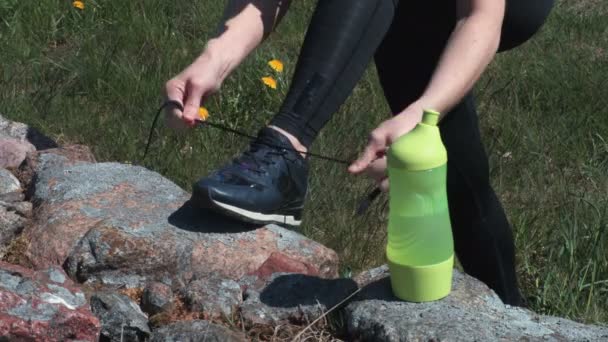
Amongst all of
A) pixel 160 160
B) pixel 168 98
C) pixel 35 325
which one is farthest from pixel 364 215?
pixel 35 325

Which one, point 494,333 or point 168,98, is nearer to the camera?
point 494,333

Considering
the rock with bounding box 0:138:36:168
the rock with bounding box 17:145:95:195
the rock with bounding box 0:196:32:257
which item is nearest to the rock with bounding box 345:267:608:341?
the rock with bounding box 0:196:32:257

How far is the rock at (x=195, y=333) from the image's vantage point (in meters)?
2.45

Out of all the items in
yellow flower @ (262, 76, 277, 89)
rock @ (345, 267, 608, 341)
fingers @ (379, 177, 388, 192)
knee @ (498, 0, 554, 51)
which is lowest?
rock @ (345, 267, 608, 341)

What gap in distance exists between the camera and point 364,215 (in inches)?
139

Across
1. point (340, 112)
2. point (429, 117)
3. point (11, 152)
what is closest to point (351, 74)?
point (429, 117)

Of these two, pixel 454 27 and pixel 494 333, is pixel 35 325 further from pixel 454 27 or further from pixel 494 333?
pixel 454 27

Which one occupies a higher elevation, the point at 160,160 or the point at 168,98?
the point at 168,98

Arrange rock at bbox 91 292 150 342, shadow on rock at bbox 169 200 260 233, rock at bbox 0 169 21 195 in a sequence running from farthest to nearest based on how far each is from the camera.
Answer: rock at bbox 0 169 21 195 < shadow on rock at bbox 169 200 260 233 < rock at bbox 91 292 150 342

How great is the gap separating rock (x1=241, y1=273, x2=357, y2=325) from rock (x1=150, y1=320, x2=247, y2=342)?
0.36 ft

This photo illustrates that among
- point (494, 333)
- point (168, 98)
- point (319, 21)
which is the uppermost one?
point (319, 21)

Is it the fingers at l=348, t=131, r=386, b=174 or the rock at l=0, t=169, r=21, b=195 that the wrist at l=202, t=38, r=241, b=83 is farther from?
the rock at l=0, t=169, r=21, b=195

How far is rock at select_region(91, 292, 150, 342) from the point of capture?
2.54 meters

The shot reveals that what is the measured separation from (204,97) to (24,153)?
1015 mm
